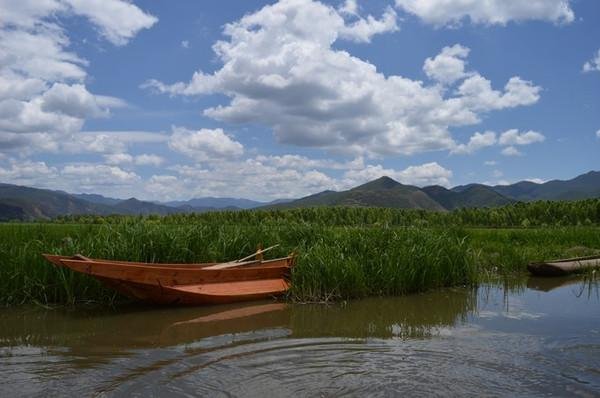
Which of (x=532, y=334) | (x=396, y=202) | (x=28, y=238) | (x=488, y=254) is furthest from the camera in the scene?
(x=396, y=202)

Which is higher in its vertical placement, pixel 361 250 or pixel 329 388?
pixel 361 250

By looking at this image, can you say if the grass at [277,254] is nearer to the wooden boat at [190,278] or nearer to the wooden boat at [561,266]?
the wooden boat at [190,278]

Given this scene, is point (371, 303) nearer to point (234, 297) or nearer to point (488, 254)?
point (234, 297)

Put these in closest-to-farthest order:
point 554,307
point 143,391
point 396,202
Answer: point 143,391, point 554,307, point 396,202

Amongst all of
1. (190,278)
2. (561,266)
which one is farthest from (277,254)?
(561,266)

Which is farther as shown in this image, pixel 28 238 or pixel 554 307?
pixel 28 238

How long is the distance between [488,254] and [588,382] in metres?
9.69

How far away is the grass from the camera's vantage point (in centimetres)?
914

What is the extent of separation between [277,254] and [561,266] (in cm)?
707

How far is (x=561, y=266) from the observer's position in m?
13.1

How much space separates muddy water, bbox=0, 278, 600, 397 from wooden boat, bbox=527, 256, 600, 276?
11.1 ft

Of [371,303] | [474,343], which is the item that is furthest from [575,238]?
[474,343]

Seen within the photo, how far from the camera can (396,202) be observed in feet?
615

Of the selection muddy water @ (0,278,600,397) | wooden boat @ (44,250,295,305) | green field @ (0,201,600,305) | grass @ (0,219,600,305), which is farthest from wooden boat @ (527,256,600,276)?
wooden boat @ (44,250,295,305)
